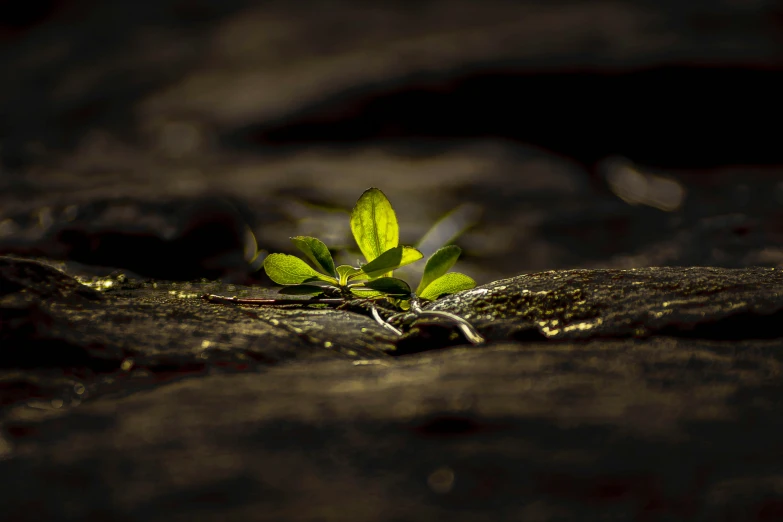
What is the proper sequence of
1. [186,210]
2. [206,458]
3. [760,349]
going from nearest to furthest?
[206,458], [760,349], [186,210]

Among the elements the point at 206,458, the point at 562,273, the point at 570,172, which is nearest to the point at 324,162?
the point at 570,172

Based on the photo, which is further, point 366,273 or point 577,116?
point 577,116

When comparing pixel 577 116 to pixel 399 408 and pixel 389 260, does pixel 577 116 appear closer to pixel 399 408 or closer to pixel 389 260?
pixel 389 260

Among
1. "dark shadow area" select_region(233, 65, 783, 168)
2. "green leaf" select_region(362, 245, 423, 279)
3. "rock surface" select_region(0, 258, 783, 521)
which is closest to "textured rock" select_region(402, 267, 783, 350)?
"rock surface" select_region(0, 258, 783, 521)

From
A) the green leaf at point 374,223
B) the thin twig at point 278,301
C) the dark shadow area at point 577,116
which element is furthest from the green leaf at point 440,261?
the dark shadow area at point 577,116

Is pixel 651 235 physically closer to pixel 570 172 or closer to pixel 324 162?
A: pixel 570 172

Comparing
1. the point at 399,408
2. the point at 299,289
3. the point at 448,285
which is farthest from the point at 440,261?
the point at 399,408

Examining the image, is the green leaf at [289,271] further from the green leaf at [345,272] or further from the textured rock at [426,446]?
the textured rock at [426,446]
